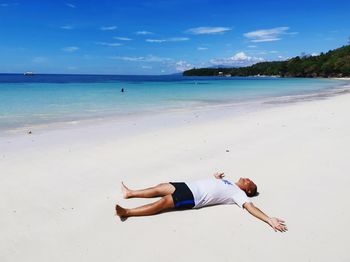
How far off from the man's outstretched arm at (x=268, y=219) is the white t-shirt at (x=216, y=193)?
0.56ft

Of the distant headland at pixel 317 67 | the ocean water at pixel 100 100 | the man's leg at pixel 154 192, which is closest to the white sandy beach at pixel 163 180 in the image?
the man's leg at pixel 154 192

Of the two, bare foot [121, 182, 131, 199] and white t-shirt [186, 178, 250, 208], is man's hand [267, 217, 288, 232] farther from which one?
bare foot [121, 182, 131, 199]

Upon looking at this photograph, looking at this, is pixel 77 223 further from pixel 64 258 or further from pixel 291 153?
pixel 291 153

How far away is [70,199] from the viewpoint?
455cm

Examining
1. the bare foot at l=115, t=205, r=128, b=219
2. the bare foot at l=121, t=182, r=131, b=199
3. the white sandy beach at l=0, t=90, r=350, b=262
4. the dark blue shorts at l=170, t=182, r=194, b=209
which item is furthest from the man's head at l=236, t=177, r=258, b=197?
the bare foot at l=115, t=205, r=128, b=219

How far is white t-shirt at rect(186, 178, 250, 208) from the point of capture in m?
4.32

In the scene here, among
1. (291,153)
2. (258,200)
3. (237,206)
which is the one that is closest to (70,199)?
(237,206)

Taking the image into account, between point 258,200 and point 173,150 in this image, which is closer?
point 258,200

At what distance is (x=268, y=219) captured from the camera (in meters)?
3.92

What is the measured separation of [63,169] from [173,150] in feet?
8.23

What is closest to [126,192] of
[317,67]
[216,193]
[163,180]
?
[163,180]

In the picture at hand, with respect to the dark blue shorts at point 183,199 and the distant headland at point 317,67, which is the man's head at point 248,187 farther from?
the distant headland at point 317,67

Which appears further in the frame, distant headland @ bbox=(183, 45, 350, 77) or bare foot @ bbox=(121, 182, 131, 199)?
distant headland @ bbox=(183, 45, 350, 77)

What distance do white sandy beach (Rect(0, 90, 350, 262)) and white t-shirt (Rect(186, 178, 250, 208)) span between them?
0.14 meters
